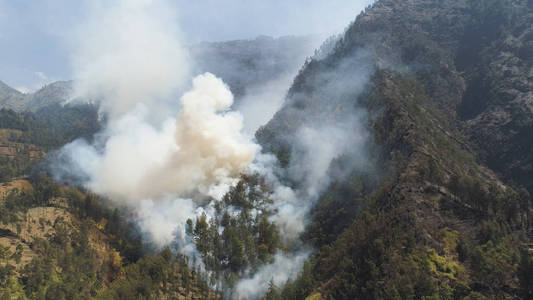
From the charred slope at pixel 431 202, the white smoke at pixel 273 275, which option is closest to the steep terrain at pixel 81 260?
the white smoke at pixel 273 275

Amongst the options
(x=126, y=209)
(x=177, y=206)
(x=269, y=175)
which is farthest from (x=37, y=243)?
(x=269, y=175)

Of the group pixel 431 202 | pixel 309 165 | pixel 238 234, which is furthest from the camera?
pixel 309 165

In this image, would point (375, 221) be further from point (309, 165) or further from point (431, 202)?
point (309, 165)

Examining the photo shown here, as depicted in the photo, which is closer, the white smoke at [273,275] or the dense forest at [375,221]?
the dense forest at [375,221]

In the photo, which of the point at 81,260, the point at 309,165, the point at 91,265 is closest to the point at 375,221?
the point at 309,165

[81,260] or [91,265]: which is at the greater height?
[81,260]

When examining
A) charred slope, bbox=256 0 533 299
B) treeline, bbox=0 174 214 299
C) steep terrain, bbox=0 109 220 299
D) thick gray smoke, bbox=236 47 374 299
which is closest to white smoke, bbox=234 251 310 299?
thick gray smoke, bbox=236 47 374 299

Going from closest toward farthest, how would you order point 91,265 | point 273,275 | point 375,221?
point 375,221, point 273,275, point 91,265

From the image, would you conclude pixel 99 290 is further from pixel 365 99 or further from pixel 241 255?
pixel 365 99

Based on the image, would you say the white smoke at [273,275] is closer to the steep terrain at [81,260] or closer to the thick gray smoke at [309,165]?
the thick gray smoke at [309,165]

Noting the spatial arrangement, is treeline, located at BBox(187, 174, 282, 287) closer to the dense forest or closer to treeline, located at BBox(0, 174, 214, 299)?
the dense forest

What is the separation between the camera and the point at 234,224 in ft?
481

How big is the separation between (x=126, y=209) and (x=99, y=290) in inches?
2219

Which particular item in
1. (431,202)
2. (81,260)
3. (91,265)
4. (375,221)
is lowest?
(375,221)
